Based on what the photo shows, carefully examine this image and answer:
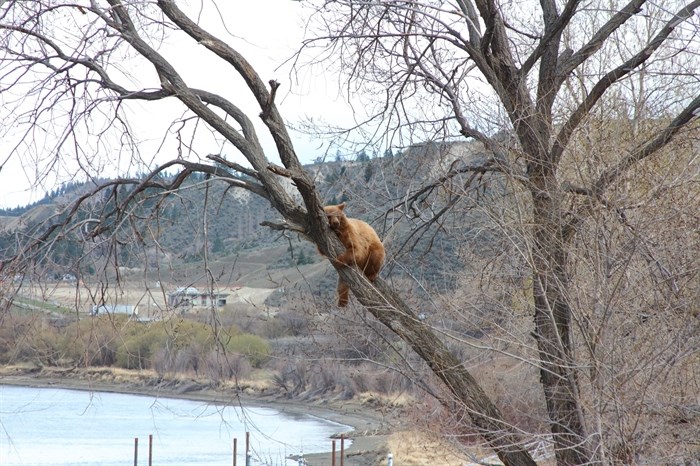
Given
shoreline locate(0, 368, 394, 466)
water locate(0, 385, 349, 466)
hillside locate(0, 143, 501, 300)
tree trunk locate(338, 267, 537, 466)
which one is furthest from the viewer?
water locate(0, 385, 349, 466)

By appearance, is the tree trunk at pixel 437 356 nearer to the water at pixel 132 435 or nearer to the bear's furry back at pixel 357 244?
the bear's furry back at pixel 357 244

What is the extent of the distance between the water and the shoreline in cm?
63

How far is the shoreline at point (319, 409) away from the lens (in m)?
28.7

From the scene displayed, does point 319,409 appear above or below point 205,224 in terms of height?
below

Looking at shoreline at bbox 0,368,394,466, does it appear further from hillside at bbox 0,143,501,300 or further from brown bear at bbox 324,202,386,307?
brown bear at bbox 324,202,386,307

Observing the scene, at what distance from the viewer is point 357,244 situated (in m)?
6.62

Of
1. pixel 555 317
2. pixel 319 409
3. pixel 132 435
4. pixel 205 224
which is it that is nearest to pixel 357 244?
pixel 205 224

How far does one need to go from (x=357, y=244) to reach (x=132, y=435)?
3176 centimetres

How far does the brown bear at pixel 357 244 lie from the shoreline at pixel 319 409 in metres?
20.6

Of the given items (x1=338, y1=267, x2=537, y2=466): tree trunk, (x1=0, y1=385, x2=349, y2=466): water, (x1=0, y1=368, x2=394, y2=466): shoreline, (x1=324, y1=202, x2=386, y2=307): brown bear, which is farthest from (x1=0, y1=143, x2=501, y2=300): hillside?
(x1=0, y1=368, x2=394, y2=466): shoreline

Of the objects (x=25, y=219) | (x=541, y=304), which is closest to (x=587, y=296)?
(x=541, y=304)

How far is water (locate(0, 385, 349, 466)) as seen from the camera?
29.7 meters

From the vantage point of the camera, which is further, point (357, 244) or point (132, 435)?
point (132, 435)

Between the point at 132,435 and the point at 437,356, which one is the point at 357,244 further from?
the point at 132,435
